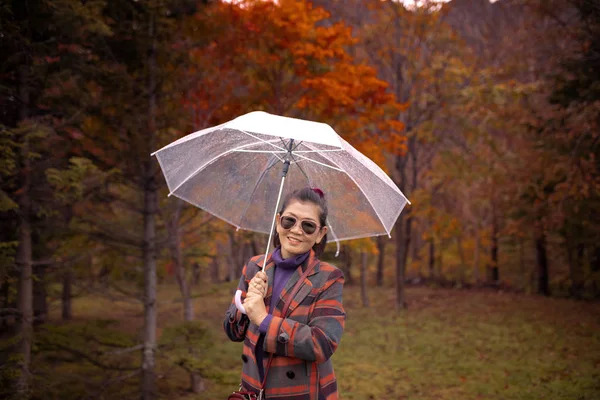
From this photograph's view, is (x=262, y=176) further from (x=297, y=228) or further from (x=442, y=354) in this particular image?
(x=442, y=354)

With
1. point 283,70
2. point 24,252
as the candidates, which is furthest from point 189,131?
point 24,252

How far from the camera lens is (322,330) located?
7.09ft

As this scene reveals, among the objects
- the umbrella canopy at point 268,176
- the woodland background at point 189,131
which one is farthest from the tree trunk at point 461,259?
the umbrella canopy at point 268,176

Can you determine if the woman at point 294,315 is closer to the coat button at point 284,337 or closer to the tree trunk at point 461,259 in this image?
the coat button at point 284,337

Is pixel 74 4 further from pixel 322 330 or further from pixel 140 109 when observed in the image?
pixel 322 330

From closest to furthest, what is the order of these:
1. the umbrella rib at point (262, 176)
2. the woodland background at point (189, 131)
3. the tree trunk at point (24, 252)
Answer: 1. the umbrella rib at point (262, 176)
2. the tree trunk at point (24, 252)
3. the woodland background at point (189, 131)

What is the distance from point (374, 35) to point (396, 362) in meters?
9.10

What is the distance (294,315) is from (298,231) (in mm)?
421

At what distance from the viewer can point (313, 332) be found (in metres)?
2.15

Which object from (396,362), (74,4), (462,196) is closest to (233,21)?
(74,4)

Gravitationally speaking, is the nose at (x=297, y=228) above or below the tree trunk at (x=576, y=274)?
above

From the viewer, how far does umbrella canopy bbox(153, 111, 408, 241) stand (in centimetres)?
262

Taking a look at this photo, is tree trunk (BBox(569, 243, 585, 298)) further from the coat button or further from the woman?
the coat button

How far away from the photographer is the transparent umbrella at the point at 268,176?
262 centimetres
